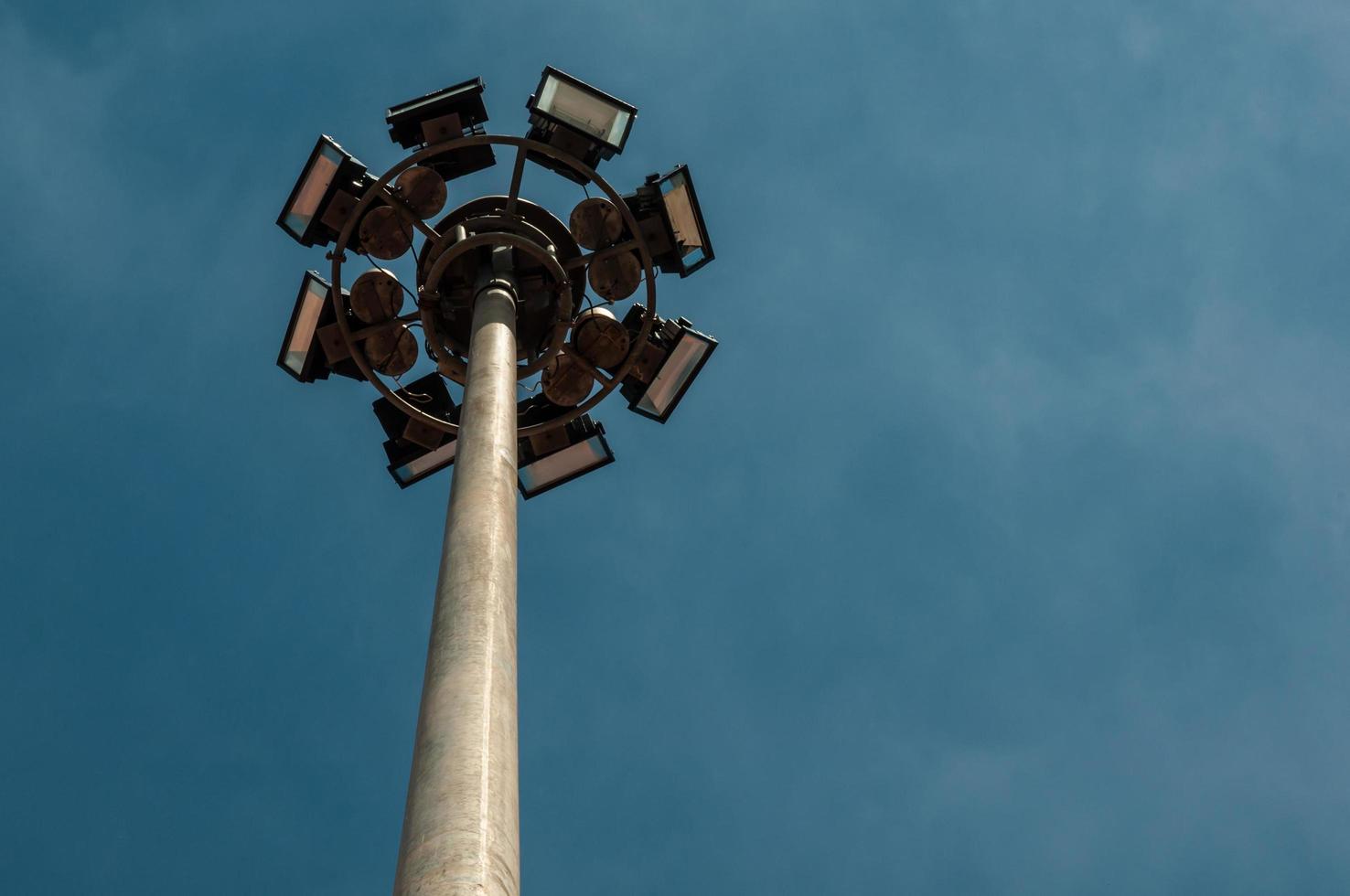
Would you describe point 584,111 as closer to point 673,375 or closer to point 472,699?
point 673,375

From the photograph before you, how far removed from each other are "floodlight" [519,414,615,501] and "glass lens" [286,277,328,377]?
3.38 metres

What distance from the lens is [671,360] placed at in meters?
20.1

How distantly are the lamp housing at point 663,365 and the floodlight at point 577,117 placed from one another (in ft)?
10.7

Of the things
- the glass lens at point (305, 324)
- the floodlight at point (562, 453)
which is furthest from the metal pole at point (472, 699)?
the floodlight at point (562, 453)

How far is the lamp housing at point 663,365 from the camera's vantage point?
65.8ft

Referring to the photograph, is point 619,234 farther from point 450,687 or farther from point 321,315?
point 450,687

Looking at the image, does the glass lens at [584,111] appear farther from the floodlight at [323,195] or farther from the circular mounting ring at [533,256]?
the floodlight at [323,195]

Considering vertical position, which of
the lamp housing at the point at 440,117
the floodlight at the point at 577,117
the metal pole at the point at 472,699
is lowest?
the metal pole at the point at 472,699

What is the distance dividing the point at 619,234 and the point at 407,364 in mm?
3614

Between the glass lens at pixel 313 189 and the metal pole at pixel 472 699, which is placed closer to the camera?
the metal pole at pixel 472 699

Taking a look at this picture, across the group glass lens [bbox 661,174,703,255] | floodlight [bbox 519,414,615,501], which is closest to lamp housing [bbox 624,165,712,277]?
glass lens [bbox 661,174,703,255]

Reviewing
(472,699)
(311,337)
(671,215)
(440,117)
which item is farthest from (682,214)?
(472,699)

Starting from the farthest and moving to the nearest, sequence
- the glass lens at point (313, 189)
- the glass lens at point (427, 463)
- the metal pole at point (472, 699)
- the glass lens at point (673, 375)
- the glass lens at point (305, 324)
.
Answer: the glass lens at point (427, 463), the glass lens at point (673, 375), the glass lens at point (305, 324), the glass lens at point (313, 189), the metal pole at point (472, 699)

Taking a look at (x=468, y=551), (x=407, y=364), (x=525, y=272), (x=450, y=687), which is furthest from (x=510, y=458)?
(x=407, y=364)
